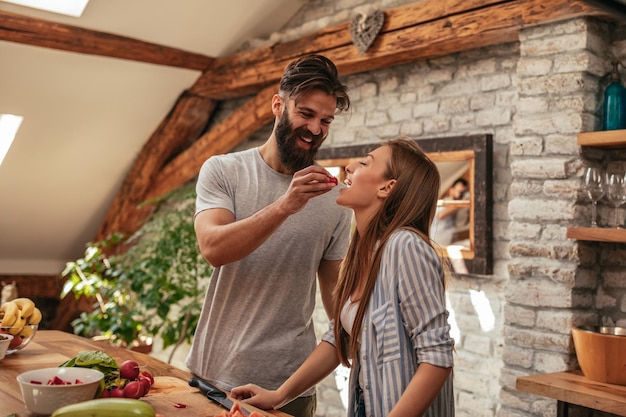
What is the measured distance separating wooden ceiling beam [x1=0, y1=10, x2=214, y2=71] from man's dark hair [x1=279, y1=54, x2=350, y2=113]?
3.25 metres

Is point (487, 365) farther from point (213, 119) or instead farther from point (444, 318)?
point (213, 119)

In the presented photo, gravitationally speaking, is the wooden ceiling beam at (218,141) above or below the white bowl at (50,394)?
above

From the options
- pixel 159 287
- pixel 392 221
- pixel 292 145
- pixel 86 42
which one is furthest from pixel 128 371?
pixel 86 42

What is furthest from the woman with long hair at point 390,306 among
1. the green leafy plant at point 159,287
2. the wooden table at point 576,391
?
the green leafy plant at point 159,287

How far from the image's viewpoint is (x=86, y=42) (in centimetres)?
514

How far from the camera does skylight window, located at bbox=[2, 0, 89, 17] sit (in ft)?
16.1

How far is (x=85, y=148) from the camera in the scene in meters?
6.05

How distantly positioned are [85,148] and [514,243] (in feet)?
12.9

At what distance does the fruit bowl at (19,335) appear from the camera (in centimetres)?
226

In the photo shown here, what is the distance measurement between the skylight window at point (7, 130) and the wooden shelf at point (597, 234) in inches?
168

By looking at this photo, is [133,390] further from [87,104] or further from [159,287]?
[87,104]

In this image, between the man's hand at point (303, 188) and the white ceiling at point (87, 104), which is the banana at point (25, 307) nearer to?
the man's hand at point (303, 188)

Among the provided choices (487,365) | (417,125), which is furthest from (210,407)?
(417,125)

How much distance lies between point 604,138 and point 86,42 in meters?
3.68
